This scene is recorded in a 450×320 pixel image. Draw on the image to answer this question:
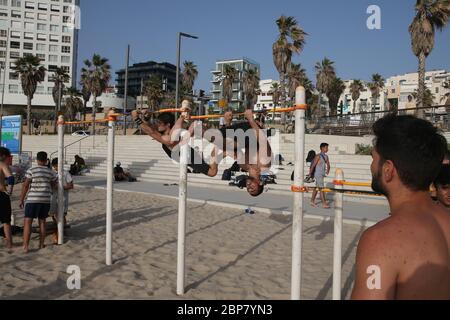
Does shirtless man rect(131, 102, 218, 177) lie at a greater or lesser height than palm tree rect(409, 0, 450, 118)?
lesser

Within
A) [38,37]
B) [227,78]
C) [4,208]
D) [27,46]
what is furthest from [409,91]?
→ [4,208]

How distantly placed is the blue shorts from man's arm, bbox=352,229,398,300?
6.34 metres

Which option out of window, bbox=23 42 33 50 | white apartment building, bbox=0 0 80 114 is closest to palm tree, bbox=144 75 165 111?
white apartment building, bbox=0 0 80 114

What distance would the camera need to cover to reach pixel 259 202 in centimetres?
1210

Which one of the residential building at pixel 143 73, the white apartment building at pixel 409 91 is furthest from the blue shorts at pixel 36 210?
the residential building at pixel 143 73

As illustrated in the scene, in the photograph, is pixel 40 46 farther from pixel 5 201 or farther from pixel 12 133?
pixel 5 201

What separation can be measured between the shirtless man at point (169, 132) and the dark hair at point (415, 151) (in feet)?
12.1

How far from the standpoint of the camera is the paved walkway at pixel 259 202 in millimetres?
10188

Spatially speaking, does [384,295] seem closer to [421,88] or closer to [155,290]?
[155,290]

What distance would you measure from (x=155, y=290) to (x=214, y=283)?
0.83 metres

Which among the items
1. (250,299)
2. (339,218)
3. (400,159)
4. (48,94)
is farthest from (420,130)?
(48,94)

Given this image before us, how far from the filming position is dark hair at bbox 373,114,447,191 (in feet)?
5.10

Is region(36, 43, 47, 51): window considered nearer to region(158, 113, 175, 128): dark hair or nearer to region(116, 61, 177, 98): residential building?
region(116, 61, 177, 98): residential building

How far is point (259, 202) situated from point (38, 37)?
3312 inches
